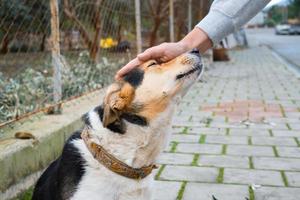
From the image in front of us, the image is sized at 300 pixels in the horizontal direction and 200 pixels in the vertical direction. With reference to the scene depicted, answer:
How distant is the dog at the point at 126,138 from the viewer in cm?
314

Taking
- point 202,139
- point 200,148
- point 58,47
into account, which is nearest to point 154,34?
point 202,139

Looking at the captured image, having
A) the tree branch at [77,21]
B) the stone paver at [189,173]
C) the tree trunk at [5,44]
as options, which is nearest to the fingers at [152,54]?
the stone paver at [189,173]

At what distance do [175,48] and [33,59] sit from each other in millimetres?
3856

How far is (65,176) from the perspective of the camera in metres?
3.20

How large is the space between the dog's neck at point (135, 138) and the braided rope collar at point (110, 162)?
0.11 feet

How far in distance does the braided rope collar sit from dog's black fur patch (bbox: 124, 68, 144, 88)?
1.34 ft

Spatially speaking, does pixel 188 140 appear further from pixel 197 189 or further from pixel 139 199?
pixel 139 199

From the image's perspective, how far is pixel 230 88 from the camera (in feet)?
37.7

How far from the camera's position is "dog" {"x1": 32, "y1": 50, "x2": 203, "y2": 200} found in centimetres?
314

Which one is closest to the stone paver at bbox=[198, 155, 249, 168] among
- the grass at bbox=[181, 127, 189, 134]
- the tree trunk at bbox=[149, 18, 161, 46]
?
the grass at bbox=[181, 127, 189, 134]

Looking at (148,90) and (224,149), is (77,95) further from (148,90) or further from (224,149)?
(148,90)

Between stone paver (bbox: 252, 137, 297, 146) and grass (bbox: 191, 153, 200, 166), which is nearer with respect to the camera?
grass (bbox: 191, 153, 200, 166)

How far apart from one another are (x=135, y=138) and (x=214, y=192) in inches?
58.5

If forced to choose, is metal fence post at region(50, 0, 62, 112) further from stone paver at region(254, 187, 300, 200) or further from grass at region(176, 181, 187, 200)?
stone paver at region(254, 187, 300, 200)
